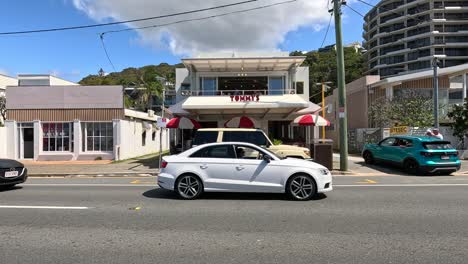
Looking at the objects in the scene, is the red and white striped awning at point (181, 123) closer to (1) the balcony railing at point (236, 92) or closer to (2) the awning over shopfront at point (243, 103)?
(2) the awning over shopfront at point (243, 103)

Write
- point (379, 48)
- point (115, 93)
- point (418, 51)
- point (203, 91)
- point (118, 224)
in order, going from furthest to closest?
point (379, 48)
point (418, 51)
point (203, 91)
point (115, 93)
point (118, 224)

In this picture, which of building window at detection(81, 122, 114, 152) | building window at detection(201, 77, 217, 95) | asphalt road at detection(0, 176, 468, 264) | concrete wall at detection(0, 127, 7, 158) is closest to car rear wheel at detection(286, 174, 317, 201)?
asphalt road at detection(0, 176, 468, 264)

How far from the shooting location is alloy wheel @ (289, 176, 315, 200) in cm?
940

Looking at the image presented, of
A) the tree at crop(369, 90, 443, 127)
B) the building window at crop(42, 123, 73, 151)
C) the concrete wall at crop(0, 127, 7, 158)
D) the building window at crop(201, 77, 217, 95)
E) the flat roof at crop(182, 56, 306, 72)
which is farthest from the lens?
the building window at crop(201, 77, 217, 95)

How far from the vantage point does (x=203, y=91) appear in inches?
1026

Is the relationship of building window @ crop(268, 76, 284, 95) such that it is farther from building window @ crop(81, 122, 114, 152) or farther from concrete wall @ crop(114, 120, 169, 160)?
building window @ crop(81, 122, 114, 152)

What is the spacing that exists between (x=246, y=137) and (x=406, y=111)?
14.7m

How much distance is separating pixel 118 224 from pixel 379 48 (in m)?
99.9

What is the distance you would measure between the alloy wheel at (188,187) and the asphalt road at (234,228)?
0.26 metres

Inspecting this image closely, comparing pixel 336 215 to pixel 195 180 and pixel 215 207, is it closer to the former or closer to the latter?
pixel 215 207

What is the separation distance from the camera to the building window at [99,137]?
24000 millimetres

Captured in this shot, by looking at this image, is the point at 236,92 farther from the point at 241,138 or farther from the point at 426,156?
the point at 426,156

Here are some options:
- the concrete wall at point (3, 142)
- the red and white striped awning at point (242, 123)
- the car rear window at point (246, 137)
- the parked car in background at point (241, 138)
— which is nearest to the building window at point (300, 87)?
the red and white striped awning at point (242, 123)

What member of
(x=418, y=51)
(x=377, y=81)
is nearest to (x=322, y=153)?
(x=377, y=81)
